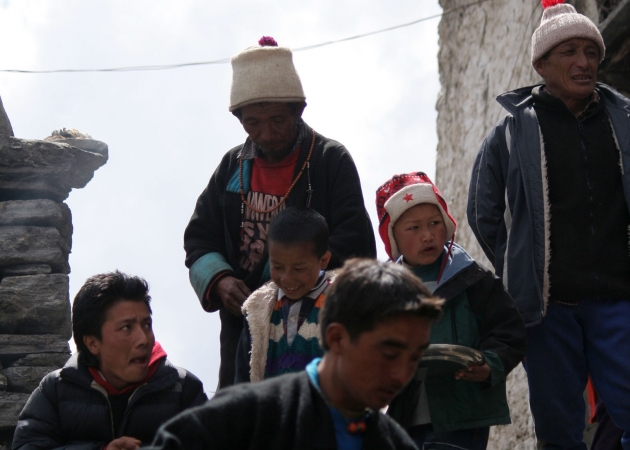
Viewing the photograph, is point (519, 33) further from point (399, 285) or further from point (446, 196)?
point (399, 285)

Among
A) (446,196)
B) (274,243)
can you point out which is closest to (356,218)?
(274,243)

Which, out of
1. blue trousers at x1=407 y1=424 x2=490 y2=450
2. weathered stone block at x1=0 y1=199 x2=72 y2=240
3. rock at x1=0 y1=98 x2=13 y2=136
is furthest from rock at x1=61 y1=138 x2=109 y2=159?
blue trousers at x1=407 y1=424 x2=490 y2=450

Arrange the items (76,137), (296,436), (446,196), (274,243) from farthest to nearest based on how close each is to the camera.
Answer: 1. (446,196)
2. (76,137)
3. (274,243)
4. (296,436)

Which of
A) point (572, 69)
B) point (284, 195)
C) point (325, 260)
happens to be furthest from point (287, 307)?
point (572, 69)

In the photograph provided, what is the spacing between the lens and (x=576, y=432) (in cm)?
414

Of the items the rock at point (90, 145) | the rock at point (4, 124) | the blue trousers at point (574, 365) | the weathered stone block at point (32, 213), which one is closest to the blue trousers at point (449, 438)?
the blue trousers at point (574, 365)

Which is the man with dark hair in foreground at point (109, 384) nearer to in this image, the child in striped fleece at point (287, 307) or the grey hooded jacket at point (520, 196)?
the child in striped fleece at point (287, 307)

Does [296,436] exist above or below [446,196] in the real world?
below

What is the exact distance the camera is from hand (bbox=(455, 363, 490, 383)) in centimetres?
369

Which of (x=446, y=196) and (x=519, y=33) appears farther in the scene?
(x=446, y=196)

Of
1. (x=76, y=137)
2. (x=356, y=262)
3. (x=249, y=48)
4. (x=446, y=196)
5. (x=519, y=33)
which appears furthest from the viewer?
(x=446, y=196)

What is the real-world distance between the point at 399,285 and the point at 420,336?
0.46 feet

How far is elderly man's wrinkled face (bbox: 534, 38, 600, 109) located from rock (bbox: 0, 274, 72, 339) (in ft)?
9.65

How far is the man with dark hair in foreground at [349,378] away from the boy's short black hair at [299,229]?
1.14m
